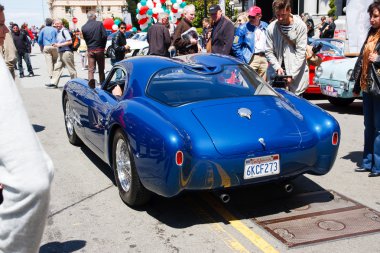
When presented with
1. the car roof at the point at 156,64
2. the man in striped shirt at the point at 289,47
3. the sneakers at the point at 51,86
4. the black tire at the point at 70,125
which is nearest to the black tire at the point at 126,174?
the car roof at the point at 156,64

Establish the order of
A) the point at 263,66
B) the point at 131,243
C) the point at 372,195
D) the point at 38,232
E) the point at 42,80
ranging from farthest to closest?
the point at 42,80 → the point at 263,66 → the point at 372,195 → the point at 131,243 → the point at 38,232

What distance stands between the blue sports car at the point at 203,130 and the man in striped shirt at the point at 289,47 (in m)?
1.31

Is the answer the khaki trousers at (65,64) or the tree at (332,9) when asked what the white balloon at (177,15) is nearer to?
the khaki trousers at (65,64)

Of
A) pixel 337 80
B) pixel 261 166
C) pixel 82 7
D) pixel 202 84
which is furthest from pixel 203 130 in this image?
pixel 82 7

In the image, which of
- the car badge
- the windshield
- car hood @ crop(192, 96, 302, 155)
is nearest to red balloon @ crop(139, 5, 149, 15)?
the windshield

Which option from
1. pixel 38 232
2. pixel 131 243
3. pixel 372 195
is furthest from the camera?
pixel 372 195

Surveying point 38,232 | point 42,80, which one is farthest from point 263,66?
point 42,80

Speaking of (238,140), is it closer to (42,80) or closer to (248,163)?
(248,163)

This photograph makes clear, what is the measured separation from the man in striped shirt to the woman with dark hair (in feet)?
2.80

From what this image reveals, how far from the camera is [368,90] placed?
5.54 metres

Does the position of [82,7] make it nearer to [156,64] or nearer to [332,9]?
[332,9]

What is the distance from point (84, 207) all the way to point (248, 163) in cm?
179

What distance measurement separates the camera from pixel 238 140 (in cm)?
402

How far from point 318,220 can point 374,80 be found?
199cm
